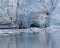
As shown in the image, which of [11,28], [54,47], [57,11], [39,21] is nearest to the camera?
[54,47]

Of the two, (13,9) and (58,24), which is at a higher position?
(13,9)

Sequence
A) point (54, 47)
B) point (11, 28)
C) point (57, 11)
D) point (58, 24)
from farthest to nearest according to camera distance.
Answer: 1. point (57, 11)
2. point (58, 24)
3. point (11, 28)
4. point (54, 47)

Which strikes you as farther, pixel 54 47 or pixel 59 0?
pixel 59 0

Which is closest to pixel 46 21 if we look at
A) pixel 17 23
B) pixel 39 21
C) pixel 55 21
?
pixel 39 21

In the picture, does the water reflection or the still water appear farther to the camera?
the still water

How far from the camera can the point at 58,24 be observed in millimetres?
17641

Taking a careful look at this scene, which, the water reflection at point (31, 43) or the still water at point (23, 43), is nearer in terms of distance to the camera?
the water reflection at point (31, 43)

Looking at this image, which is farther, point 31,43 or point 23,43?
point 23,43

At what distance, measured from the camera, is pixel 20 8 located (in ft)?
50.6

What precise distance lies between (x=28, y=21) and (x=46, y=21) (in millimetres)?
1037

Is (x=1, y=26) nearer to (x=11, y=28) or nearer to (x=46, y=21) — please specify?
(x=11, y=28)

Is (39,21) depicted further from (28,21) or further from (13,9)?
(13,9)

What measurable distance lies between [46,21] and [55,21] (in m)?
3.01

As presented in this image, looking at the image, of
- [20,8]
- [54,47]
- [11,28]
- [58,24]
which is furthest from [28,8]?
[54,47]
